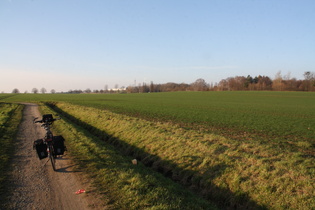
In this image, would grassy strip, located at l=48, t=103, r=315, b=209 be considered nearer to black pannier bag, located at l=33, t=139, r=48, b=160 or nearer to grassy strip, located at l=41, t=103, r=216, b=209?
grassy strip, located at l=41, t=103, r=216, b=209

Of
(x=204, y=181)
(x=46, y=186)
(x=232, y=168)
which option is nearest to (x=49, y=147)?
(x=46, y=186)

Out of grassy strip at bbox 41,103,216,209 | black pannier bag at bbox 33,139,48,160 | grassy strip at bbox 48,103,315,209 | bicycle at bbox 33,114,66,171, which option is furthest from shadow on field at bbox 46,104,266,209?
black pannier bag at bbox 33,139,48,160

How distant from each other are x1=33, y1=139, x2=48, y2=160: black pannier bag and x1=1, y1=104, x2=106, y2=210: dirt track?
1.58 feet

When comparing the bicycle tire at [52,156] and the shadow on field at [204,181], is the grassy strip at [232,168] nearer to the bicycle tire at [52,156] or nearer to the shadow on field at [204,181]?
the shadow on field at [204,181]

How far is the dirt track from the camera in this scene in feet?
16.4

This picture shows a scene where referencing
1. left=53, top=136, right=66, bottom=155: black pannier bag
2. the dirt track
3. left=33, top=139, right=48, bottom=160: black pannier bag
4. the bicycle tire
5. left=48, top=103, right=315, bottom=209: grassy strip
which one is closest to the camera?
the dirt track

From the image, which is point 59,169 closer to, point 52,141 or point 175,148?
point 52,141

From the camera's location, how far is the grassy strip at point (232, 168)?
596 cm

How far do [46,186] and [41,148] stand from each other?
5.62 ft

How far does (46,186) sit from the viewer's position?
19.4 ft

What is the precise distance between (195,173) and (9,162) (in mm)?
6938

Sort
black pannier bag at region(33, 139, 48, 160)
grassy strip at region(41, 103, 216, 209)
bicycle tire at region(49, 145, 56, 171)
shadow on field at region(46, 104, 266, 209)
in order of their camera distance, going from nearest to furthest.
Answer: grassy strip at region(41, 103, 216, 209)
shadow on field at region(46, 104, 266, 209)
bicycle tire at region(49, 145, 56, 171)
black pannier bag at region(33, 139, 48, 160)

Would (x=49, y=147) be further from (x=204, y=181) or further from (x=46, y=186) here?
(x=204, y=181)

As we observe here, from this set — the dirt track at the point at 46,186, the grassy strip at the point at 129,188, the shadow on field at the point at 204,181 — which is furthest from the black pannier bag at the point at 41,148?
Result: the shadow on field at the point at 204,181
